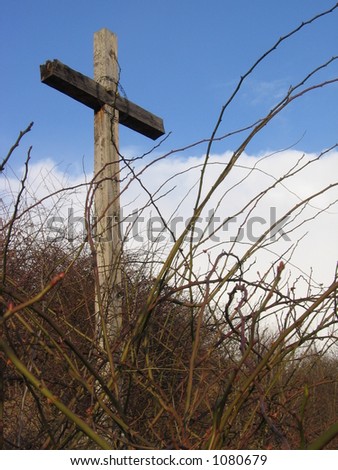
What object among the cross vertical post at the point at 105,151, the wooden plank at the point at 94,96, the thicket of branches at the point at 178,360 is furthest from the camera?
the cross vertical post at the point at 105,151

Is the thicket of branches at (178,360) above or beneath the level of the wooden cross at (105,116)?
beneath

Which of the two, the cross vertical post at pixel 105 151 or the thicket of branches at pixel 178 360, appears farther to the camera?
the cross vertical post at pixel 105 151

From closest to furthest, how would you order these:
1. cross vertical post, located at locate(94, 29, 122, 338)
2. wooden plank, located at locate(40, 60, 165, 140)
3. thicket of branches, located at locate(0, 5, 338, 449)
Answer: thicket of branches, located at locate(0, 5, 338, 449) < wooden plank, located at locate(40, 60, 165, 140) < cross vertical post, located at locate(94, 29, 122, 338)

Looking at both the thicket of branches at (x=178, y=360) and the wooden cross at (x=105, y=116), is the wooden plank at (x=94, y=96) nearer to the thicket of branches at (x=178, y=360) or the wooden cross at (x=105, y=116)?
the wooden cross at (x=105, y=116)

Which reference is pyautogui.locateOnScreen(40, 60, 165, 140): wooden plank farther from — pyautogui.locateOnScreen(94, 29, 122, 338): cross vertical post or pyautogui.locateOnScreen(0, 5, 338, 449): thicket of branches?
pyautogui.locateOnScreen(0, 5, 338, 449): thicket of branches

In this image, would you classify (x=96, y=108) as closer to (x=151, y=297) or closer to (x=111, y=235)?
(x=111, y=235)

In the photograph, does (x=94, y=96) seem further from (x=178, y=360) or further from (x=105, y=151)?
(x=178, y=360)

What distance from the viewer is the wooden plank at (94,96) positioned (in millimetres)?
3730

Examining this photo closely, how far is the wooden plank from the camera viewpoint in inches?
147

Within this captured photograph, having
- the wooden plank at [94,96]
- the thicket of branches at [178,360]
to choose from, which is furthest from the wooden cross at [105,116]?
the thicket of branches at [178,360]

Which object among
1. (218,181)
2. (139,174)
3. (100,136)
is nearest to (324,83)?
(218,181)

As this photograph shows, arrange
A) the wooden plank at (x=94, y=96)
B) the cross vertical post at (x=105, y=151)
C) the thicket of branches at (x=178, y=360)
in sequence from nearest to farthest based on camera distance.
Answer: the thicket of branches at (x=178, y=360) → the wooden plank at (x=94, y=96) → the cross vertical post at (x=105, y=151)

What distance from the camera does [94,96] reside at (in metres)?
3.98

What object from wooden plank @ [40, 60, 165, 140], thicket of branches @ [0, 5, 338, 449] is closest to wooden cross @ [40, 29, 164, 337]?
wooden plank @ [40, 60, 165, 140]
